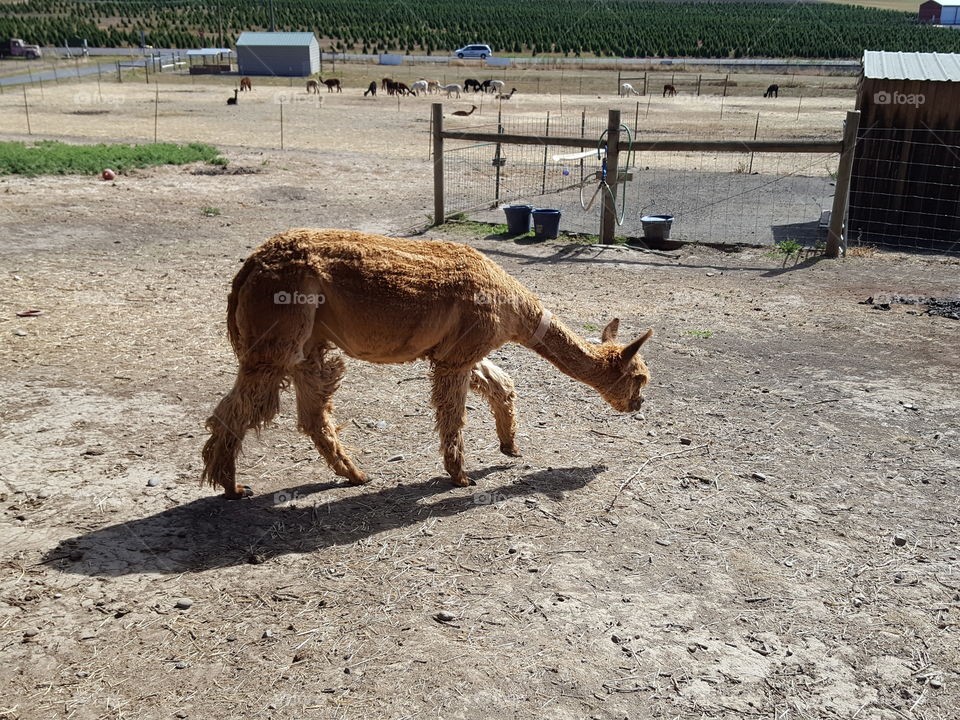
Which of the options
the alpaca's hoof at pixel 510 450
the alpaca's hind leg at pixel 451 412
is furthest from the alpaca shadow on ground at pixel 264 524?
the alpaca's hoof at pixel 510 450

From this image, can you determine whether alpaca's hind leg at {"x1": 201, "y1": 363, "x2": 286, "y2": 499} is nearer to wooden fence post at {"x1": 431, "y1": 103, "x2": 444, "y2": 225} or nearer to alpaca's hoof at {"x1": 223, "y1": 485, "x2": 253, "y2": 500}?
alpaca's hoof at {"x1": 223, "y1": 485, "x2": 253, "y2": 500}

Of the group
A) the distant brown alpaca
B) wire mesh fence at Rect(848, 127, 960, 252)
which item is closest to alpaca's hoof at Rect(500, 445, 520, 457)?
wire mesh fence at Rect(848, 127, 960, 252)

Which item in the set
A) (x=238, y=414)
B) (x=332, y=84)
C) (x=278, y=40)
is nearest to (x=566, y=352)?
(x=238, y=414)

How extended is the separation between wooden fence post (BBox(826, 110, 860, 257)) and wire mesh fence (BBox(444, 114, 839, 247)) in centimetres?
55

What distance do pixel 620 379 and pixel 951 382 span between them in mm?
3685

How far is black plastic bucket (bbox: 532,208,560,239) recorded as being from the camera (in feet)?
42.0

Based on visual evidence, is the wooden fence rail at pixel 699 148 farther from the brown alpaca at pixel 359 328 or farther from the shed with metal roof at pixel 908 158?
the brown alpaca at pixel 359 328

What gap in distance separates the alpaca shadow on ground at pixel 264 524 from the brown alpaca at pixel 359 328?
202mm

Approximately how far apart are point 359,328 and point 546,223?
7.84 meters

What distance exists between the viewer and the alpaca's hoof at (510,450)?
6.36 meters

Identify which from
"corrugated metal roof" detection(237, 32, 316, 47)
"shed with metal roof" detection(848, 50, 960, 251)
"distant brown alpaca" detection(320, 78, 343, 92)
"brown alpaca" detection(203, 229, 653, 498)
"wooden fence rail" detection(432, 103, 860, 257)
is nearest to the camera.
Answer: "brown alpaca" detection(203, 229, 653, 498)

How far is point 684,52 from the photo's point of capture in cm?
7238

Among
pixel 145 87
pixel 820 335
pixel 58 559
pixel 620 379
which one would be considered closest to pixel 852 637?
pixel 620 379

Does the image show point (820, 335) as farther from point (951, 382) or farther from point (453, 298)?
point (453, 298)
